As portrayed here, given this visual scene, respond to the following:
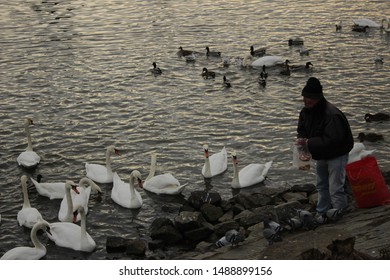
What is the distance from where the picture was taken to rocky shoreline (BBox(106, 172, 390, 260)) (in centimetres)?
1133

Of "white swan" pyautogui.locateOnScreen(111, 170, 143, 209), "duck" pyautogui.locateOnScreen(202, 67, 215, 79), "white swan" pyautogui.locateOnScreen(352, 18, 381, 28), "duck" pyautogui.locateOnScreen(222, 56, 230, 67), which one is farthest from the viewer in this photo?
"white swan" pyautogui.locateOnScreen(352, 18, 381, 28)

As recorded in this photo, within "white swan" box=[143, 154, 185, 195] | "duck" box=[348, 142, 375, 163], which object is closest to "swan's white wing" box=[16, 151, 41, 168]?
"white swan" box=[143, 154, 185, 195]

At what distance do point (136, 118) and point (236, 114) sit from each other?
3076mm

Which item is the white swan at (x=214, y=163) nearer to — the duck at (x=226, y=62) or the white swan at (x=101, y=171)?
the white swan at (x=101, y=171)

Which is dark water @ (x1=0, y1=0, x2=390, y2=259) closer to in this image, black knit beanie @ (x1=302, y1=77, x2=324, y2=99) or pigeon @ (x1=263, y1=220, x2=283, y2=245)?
pigeon @ (x1=263, y1=220, x2=283, y2=245)

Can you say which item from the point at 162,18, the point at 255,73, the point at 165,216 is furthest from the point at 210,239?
the point at 162,18

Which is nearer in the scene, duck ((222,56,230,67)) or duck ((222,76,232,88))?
duck ((222,76,232,88))

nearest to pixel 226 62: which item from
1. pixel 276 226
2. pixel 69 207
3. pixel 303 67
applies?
pixel 303 67

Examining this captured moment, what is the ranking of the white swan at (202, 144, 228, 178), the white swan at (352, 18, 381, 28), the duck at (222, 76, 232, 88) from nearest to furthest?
the white swan at (202, 144, 228, 178) → the duck at (222, 76, 232, 88) → the white swan at (352, 18, 381, 28)

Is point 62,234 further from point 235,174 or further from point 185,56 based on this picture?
point 185,56

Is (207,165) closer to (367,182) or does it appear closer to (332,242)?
(367,182)

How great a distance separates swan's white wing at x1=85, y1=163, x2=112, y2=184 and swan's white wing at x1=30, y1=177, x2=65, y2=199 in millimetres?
1230
